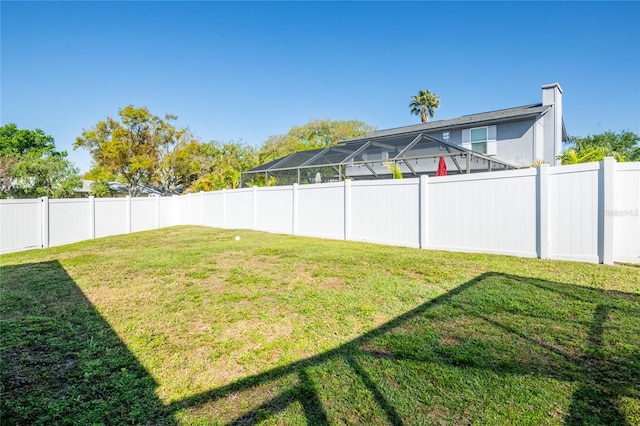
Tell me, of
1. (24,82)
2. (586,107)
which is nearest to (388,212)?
(24,82)

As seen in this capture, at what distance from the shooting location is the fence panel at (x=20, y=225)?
9570mm

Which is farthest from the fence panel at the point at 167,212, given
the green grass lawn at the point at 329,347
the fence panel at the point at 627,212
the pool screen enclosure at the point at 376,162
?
the fence panel at the point at 627,212

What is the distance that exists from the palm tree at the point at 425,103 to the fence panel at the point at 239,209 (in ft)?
70.2

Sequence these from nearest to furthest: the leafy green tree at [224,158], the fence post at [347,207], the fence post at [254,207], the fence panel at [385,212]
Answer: the fence panel at [385,212] → the fence post at [347,207] → the fence post at [254,207] → the leafy green tree at [224,158]

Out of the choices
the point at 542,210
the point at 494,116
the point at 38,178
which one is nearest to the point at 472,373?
the point at 542,210

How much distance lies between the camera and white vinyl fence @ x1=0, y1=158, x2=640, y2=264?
5.22 meters

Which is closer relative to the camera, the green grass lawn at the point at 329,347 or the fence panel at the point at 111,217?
the green grass lawn at the point at 329,347

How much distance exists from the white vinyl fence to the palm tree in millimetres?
22024

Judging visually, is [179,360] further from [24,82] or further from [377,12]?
[24,82]

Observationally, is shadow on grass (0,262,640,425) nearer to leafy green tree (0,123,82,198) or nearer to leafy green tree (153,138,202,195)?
leafy green tree (0,123,82,198)

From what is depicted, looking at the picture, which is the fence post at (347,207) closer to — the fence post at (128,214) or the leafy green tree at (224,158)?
the fence post at (128,214)

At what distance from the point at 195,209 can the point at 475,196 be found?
13.4 meters

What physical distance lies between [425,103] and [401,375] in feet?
98.7

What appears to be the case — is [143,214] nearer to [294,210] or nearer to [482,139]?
[294,210]
